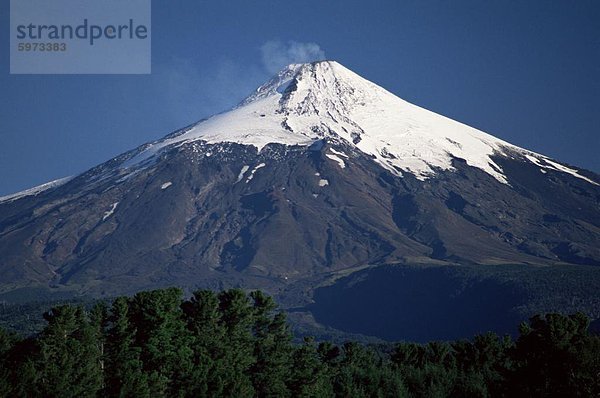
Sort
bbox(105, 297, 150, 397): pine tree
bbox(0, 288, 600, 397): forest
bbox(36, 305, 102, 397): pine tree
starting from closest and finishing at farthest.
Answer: bbox(105, 297, 150, 397): pine tree < bbox(36, 305, 102, 397): pine tree < bbox(0, 288, 600, 397): forest

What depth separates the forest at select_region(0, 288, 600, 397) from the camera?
59031 millimetres

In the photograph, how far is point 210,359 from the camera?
66.0 m

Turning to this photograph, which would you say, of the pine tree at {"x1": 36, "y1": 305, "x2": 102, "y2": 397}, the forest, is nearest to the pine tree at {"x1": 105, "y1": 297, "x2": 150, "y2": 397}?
the forest

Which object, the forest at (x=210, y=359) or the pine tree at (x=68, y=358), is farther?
the forest at (x=210, y=359)

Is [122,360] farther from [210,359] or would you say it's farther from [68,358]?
[210,359]

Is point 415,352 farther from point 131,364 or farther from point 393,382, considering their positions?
point 131,364

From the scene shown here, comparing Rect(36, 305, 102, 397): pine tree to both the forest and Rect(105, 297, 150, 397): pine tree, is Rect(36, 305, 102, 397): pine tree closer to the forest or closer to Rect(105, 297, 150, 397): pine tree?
the forest

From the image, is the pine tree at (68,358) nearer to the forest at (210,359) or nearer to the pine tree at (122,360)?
the forest at (210,359)

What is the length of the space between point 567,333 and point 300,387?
19.5 metres

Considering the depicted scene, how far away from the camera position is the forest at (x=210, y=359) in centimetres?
5903

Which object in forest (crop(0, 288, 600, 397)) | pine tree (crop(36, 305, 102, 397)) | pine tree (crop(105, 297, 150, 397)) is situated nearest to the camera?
pine tree (crop(105, 297, 150, 397))

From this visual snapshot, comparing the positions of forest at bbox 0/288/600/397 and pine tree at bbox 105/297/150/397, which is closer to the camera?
pine tree at bbox 105/297/150/397

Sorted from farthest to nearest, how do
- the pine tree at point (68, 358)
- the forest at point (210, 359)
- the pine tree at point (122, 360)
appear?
the forest at point (210, 359) → the pine tree at point (68, 358) → the pine tree at point (122, 360)

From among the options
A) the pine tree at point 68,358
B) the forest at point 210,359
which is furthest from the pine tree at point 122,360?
the pine tree at point 68,358
